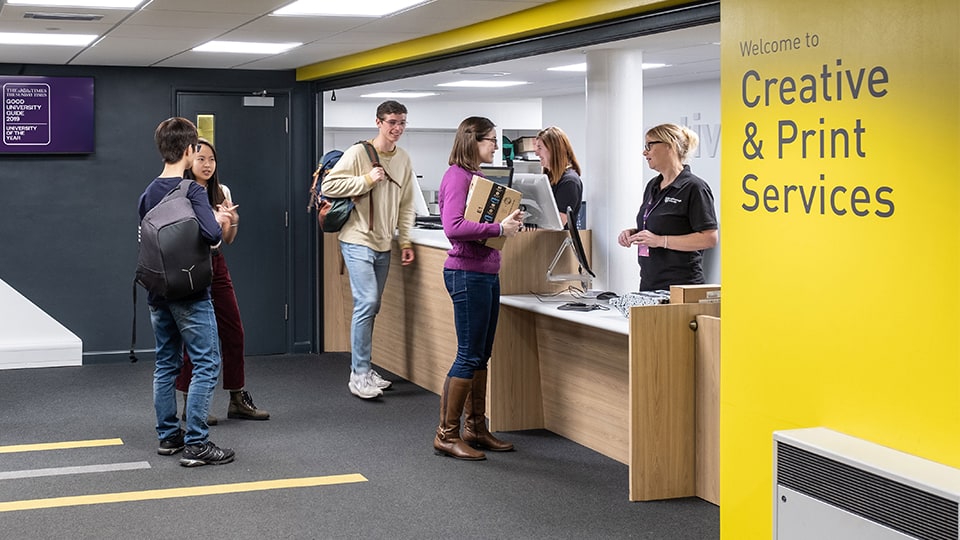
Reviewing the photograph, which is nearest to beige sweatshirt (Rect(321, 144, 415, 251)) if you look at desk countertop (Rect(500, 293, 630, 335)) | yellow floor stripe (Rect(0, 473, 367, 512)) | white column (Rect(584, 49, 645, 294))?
white column (Rect(584, 49, 645, 294))

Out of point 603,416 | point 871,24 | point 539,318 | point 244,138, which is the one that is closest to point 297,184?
point 244,138

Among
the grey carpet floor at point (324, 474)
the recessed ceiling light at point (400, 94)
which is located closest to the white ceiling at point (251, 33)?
the grey carpet floor at point (324, 474)

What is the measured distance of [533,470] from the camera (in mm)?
5180

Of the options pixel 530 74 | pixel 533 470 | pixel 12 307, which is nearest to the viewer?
pixel 533 470

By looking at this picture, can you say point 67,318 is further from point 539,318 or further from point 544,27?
point 544,27

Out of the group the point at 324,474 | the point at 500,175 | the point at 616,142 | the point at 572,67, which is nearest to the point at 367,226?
the point at 500,175

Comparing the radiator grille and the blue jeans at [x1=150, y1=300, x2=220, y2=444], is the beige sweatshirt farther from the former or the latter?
the radiator grille

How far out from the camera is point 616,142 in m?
6.64

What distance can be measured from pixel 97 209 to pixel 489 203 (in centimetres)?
420

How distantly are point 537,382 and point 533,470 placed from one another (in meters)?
0.86

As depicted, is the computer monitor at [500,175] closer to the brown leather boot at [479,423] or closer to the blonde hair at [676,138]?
the blonde hair at [676,138]

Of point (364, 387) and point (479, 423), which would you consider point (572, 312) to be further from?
point (364, 387)

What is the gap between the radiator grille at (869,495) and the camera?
2.84 metres

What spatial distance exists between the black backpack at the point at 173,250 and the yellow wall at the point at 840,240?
2.27 m
